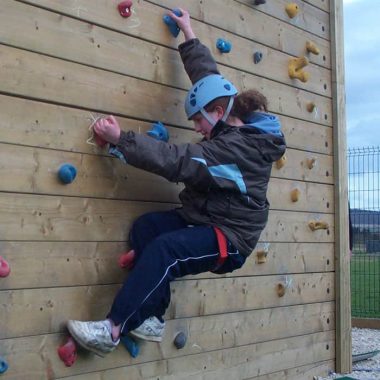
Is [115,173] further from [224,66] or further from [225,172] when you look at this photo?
[224,66]

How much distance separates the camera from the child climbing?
281 cm

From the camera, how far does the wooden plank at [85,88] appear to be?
2.73 m

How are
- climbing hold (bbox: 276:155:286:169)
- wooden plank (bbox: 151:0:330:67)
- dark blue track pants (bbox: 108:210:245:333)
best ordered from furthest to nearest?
1. climbing hold (bbox: 276:155:286:169)
2. wooden plank (bbox: 151:0:330:67)
3. dark blue track pants (bbox: 108:210:245:333)

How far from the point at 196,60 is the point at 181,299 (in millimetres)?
1213

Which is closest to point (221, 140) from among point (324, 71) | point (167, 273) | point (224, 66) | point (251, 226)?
point (251, 226)

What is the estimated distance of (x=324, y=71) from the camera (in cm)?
473

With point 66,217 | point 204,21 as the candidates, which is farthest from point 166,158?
point 204,21

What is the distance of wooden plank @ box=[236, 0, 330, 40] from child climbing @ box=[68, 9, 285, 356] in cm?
92

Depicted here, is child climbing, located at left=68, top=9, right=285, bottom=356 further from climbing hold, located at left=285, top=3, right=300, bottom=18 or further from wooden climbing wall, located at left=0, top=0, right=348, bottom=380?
climbing hold, located at left=285, top=3, right=300, bottom=18

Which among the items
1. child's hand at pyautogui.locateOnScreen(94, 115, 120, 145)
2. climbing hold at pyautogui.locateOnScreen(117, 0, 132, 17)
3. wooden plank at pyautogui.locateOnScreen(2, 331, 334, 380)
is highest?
climbing hold at pyautogui.locateOnScreen(117, 0, 132, 17)

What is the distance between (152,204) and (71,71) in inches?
30.4

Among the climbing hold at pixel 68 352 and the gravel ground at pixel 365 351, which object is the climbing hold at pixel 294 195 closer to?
the gravel ground at pixel 365 351

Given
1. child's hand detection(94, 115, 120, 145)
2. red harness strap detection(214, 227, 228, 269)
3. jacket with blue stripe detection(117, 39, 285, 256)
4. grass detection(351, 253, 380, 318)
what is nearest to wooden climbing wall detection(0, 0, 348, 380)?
child's hand detection(94, 115, 120, 145)

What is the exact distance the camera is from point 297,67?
4363 mm
